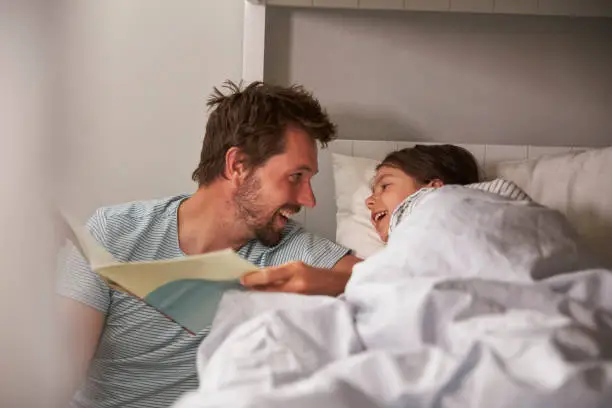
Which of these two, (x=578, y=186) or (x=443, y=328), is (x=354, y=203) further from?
(x=443, y=328)

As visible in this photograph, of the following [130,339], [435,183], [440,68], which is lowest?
[130,339]

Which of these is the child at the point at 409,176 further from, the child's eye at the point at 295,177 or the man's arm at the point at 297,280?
the man's arm at the point at 297,280

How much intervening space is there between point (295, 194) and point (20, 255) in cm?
71

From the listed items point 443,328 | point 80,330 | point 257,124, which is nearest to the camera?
point 443,328

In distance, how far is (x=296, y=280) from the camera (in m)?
0.98

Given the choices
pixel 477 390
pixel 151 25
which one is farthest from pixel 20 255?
pixel 477 390

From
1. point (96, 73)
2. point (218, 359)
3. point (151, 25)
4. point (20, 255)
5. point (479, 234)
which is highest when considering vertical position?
point (151, 25)

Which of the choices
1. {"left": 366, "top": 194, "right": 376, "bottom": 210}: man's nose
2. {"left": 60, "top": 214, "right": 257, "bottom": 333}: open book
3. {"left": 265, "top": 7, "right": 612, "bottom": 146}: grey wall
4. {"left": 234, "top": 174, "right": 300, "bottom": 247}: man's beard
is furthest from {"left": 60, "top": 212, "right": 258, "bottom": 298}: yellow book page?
{"left": 265, "top": 7, "right": 612, "bottom": 146}: grey wall

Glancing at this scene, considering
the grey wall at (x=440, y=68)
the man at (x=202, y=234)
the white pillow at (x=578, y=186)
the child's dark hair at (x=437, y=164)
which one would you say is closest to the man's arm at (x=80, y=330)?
the man at (x=202, y=234)

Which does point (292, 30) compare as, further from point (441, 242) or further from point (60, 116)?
point (441, 242)

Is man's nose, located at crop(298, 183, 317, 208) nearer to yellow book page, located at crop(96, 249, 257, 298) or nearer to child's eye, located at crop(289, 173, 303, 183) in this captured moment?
child's eye, located at crop(289, 173, 303, 183)

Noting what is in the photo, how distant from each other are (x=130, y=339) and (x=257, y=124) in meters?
0.47

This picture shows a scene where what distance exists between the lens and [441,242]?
822mm

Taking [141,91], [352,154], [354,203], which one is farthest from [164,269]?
[141,91]
